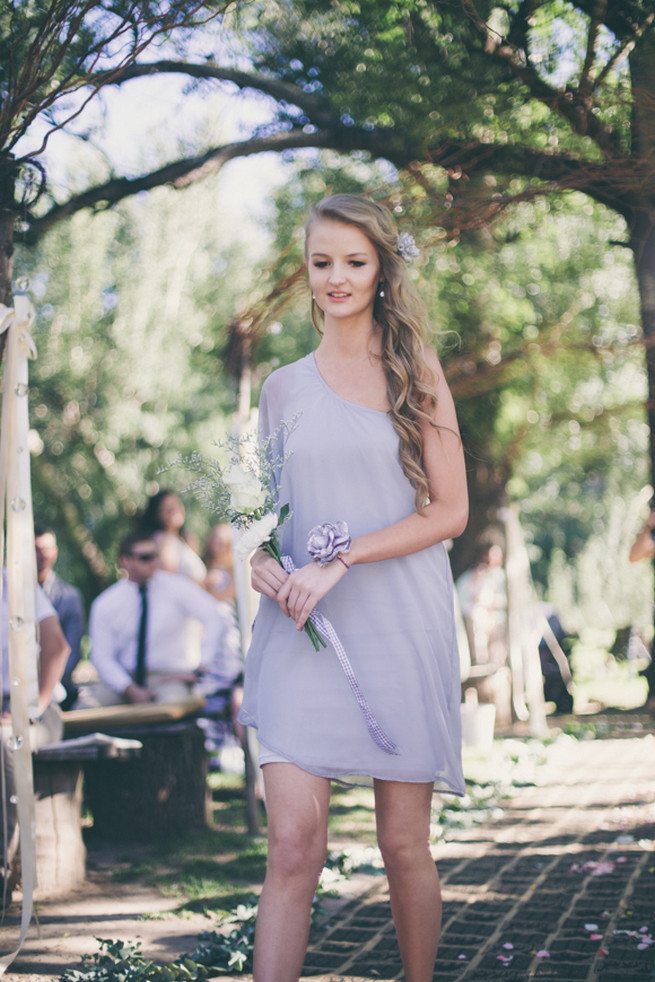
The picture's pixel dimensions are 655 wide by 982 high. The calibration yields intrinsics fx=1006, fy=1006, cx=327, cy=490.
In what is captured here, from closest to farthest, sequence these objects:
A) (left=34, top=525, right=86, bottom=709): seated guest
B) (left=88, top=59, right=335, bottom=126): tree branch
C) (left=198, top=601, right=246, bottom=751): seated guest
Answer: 1. (left=88, top=59, right=335, bottom=126): tree branch
2. (left=198, top=601, right=246, bottom=751): seated guest
3. (left=34, top=525, right=86, bottom=709): seated guest

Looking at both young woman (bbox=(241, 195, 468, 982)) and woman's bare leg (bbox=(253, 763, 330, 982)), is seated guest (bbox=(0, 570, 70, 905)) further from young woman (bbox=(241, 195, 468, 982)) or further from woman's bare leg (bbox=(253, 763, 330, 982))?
woman's bare leg (bbox=(253, 763, 330, 982))

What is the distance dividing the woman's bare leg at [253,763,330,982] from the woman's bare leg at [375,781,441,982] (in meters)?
0.21

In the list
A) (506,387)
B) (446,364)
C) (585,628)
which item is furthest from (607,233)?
(585,628)

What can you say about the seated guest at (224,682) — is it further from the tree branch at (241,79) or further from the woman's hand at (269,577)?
the woman's hand at (269,577)

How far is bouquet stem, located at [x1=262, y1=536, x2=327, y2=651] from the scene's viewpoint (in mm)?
2658

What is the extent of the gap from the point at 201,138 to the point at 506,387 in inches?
170

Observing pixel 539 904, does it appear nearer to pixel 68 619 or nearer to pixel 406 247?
pixel 406 247

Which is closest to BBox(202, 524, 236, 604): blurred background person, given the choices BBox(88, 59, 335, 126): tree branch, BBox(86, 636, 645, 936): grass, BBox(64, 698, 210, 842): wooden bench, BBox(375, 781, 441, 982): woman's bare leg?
BBox(86, 636, 645, 936): grass

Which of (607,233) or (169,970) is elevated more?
(607,233)

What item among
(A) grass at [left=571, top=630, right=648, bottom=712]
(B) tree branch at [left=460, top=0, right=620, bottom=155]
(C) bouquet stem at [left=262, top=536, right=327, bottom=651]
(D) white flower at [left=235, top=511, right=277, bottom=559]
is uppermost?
(B) tree branch at [left=460, top=0, right=620, bottom=155]

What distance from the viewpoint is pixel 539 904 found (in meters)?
4.26

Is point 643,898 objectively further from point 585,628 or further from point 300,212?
point 585,628

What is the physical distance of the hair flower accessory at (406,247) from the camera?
115 inches

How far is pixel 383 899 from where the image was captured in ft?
14.6
